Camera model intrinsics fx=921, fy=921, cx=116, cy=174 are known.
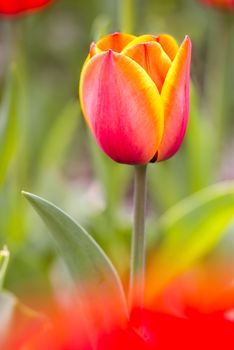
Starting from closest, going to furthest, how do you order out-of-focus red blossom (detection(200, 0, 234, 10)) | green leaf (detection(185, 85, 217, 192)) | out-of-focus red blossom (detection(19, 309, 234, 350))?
out-of-focus red blossom (detection(19, 309, 234, 350))
out-of-focus red blossom (detection(200, 0, 234, 10))
green leaf (detection(185, 85, 217, 192))

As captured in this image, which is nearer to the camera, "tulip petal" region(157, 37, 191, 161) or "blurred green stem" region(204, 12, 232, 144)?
"tulip petal" region(157, 37, 191, 161)

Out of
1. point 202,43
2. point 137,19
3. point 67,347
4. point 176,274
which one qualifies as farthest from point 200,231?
point 202,43

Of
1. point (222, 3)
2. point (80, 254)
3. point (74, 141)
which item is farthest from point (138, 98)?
point (74, 141)

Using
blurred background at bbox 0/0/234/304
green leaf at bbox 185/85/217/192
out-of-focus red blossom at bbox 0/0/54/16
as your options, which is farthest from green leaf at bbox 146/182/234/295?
out-of-focus red blossom at bbox 0/0/54/16

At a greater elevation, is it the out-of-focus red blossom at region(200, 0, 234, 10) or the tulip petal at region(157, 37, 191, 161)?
the out-of-focus red blossom at region(200, 0, 234, 10)

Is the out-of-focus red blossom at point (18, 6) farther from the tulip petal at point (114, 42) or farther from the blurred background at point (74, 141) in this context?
the tulip petal at point (114, 42)

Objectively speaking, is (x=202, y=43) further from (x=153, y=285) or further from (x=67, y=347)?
(x=67, y=347)

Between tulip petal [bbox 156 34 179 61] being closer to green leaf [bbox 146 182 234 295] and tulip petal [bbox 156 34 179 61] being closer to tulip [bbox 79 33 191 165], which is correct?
tulip [bbox 79 33 191 165]

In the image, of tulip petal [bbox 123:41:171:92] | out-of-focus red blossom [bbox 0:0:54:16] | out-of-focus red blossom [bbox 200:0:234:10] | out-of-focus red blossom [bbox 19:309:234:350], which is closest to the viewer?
out-of-focus red blossom [bbox 19:309:234:350]
